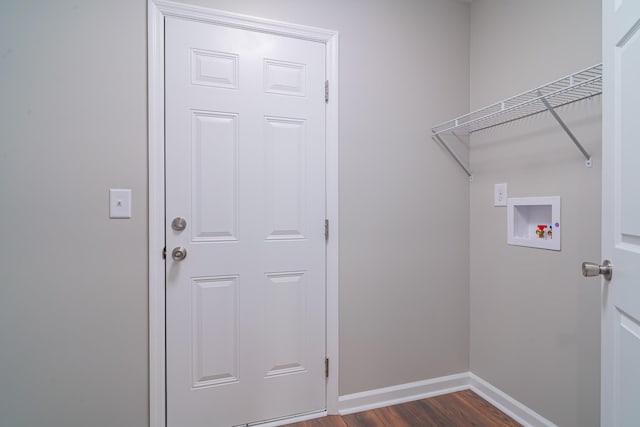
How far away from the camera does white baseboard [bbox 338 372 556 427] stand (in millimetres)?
1598

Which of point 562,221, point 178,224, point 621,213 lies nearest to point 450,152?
point 562,221

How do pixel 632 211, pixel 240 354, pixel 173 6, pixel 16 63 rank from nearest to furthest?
pixel 632 211 < pixel 16 63 < pixel 173 6 < pixel 240 354

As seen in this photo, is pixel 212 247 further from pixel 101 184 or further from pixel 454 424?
pixel 454 424

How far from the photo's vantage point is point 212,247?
1494mm

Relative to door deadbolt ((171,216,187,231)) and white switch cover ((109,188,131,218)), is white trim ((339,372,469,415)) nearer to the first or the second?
door deadbolt ((171,216,187,231))

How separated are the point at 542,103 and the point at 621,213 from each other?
751 mm

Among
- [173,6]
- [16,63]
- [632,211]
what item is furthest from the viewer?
[173,6]

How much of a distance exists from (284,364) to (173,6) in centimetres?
180

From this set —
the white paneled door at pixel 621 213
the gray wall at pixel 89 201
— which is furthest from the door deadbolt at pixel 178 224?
the white paneled door at pixel 621 213

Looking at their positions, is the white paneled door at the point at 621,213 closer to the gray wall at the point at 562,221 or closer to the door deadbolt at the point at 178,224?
the gray wall at the point at 562,221

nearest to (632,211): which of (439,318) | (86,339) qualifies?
(439,318)

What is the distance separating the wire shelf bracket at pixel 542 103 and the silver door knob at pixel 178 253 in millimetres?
1518

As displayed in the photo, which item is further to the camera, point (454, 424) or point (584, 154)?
point (454, 424)

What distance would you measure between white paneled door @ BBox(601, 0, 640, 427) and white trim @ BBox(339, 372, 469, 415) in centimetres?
101
